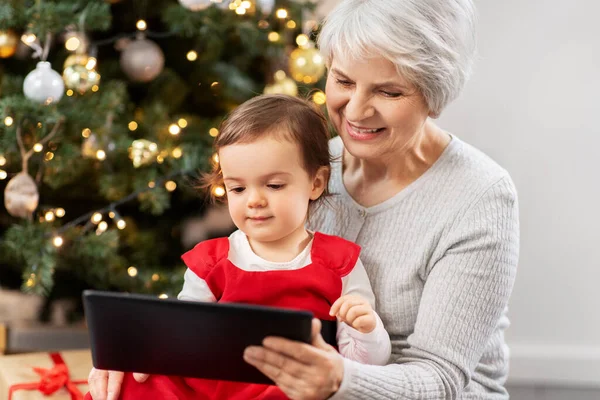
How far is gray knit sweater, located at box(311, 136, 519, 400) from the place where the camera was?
148 centimetres

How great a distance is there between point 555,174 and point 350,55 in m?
A: 1.35

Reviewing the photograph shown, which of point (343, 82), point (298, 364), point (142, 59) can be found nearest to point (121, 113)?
point (142, 59)

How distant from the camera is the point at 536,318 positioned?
2684mm

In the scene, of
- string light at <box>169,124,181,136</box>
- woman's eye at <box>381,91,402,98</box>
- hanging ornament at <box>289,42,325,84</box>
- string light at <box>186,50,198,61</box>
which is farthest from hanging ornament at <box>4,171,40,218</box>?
woman's eye at <box>381,91,402,98</box>

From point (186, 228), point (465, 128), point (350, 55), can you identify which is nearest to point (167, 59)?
point (186, 228)

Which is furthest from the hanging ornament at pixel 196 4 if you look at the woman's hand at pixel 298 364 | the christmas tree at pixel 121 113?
the woman's hand at pixel 298 364

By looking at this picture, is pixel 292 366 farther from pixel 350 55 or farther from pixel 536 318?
pixel 536 318

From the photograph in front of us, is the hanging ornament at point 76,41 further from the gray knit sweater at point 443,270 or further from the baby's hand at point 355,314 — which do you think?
the baby's hand at point 355,314

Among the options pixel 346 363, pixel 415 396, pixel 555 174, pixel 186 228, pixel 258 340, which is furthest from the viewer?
pixel 186 228

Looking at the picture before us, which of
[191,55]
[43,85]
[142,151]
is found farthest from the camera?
[191,55]

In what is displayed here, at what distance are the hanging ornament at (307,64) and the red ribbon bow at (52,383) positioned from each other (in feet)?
3.51

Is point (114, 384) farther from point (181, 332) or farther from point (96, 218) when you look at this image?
point (96, 218)

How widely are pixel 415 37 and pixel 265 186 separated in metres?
0.39

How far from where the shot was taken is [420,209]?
1623mm
